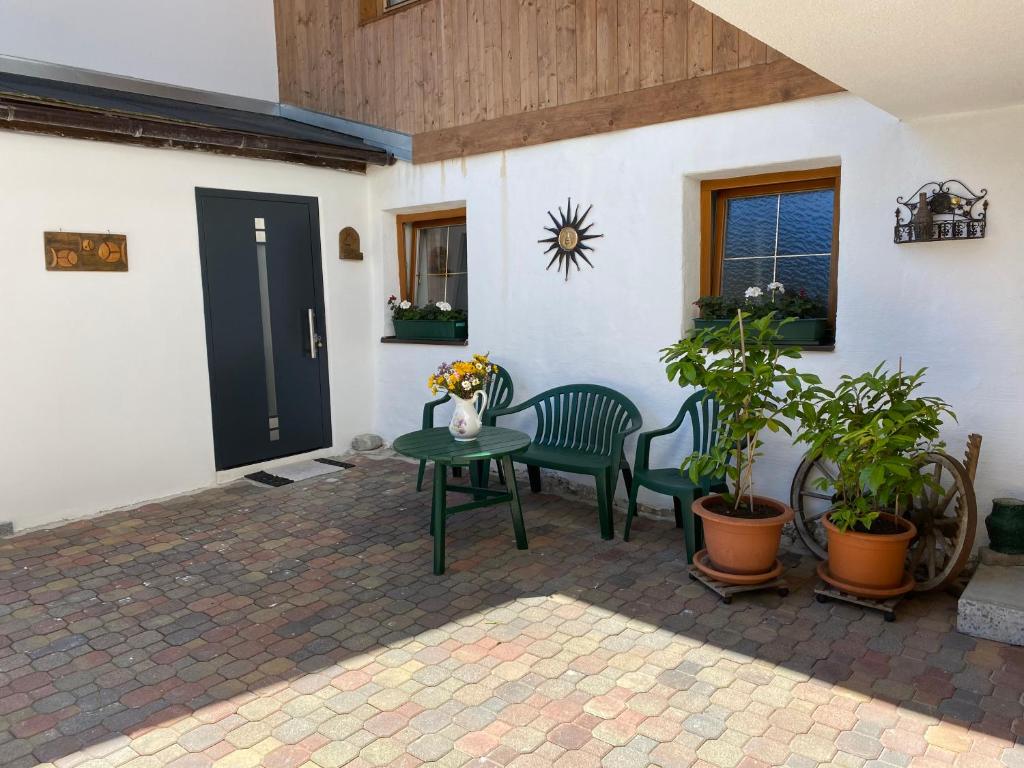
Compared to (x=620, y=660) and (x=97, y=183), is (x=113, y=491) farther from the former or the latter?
(x=620, y=660)

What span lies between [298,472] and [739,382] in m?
3.61

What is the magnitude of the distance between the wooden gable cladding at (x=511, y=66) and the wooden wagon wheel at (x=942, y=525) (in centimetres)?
203

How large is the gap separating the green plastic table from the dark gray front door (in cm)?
184

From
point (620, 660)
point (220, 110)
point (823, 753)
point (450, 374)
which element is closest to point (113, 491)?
point (450, 374)

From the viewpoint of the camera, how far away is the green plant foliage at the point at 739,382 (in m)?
3.36

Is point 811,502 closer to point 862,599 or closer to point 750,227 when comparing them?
point 862,599

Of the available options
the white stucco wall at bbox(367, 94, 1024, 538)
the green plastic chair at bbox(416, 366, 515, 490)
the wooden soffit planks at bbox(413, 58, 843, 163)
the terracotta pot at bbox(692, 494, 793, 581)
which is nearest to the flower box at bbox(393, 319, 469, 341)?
the white stucco wall at bbox(367, 94, 1024, 538)

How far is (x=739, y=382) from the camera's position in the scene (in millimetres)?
3332

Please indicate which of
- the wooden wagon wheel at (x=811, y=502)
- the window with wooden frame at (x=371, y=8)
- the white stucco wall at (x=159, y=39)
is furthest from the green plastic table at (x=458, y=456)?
the white stucco wall at (x=159, y=39)

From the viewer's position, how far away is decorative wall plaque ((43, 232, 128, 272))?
440 centimetres

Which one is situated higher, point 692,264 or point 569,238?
point 569,238

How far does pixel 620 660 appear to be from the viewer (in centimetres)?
287

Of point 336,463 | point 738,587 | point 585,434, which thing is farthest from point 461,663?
point 336,463

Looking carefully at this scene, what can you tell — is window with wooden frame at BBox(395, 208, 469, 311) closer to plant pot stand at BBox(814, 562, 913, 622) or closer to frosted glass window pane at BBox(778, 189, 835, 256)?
frosted glass window pane at BBox(778, 189, 835, 256)
